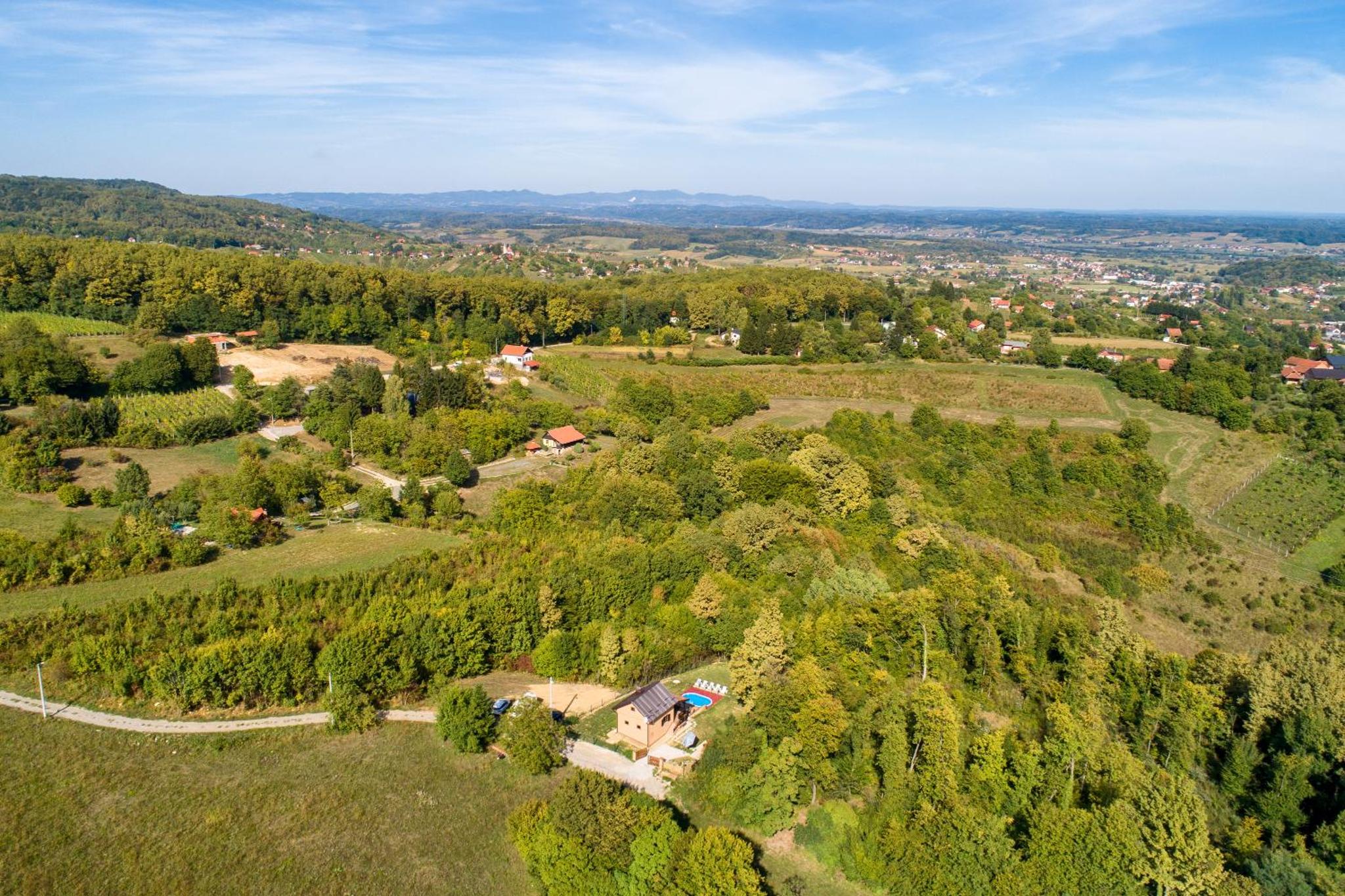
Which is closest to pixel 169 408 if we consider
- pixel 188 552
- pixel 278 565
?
pixel 188 552

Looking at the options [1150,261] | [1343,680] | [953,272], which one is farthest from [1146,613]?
[1150,261]

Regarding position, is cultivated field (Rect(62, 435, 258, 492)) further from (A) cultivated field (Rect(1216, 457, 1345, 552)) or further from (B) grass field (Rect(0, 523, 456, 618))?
(A) cultivated field (Rect(1216, 457, 1345, 552))

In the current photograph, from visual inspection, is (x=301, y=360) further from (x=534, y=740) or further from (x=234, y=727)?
(x=534, y=740)

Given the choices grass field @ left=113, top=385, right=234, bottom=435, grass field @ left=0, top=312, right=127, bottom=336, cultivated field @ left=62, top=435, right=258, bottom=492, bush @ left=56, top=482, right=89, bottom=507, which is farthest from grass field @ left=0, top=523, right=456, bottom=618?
grass field @ left=0, top=312, right=127, bottom=336

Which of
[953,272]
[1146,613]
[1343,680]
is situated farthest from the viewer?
[953,272]

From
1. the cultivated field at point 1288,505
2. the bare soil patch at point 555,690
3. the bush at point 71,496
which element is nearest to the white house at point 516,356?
the bush at point 71,496

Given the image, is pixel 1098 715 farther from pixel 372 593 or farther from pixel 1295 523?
pixel 1295 523
